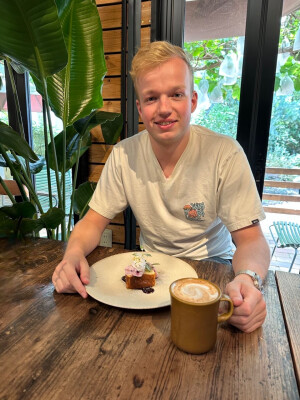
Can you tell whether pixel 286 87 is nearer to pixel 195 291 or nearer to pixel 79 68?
pixel 79 68

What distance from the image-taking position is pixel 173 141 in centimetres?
113

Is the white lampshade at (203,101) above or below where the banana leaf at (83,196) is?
above

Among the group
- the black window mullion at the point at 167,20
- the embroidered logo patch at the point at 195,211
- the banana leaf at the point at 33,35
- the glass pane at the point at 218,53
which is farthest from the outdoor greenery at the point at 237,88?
the banana leaf at the point at 33,35

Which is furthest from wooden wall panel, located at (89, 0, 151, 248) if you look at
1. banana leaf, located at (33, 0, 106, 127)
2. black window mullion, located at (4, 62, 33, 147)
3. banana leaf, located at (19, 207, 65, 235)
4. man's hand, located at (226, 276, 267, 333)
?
man's hand, located at (226, 276, 267, 333)

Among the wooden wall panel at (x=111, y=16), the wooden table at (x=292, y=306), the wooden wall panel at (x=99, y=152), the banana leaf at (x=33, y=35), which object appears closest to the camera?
the wooden table at (x=292, y=306)

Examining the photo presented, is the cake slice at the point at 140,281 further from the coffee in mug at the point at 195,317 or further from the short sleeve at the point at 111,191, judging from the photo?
the short sleeve at the point at 111,191

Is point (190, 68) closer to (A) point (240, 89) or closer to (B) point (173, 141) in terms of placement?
(B) point (173, 141)

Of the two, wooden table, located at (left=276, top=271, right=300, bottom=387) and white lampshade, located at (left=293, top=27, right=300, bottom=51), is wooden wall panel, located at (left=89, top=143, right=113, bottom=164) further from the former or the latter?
wooden table, located at (left=276, top=271, right=300, bottom=387)

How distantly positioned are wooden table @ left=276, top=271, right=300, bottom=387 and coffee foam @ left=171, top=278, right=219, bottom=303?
0.21 metres

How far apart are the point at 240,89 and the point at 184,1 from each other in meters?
0.73

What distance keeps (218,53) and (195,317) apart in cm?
200

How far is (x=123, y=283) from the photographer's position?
2.75 ft

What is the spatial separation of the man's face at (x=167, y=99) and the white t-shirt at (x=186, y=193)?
14cm

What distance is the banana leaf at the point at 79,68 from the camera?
1.44 metres
